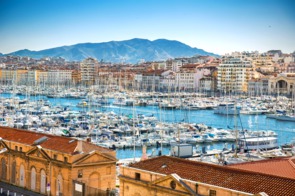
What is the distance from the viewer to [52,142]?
21375mm

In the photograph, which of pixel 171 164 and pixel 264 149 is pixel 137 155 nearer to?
pixel 264 149

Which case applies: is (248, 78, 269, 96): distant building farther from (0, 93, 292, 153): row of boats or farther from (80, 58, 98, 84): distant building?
(80, 58, 98, 84): distant building

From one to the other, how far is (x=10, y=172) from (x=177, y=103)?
201 feet

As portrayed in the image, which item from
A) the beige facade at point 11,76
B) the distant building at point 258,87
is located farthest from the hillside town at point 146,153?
the beige facade at point 11,76

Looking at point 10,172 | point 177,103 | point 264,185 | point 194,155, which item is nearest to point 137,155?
point 194,155

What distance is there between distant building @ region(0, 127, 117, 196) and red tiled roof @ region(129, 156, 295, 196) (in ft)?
10.5

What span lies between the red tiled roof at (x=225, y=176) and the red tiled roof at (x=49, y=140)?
151 inches

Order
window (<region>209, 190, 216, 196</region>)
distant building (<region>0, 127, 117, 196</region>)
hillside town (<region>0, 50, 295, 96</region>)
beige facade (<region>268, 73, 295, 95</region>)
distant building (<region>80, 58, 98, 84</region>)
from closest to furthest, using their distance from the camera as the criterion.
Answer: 1. window (<region>209, 190, 216, 196</region>)
2. distant building (<region>0, 127, 117, 196</region>)
3. beige facade (<region>268, 73, 295, 95</region>)
4. hillside town (<region>0, 50, 295, 96</region>)
5. distant building (<region>80, 58, 98, 84</region>)

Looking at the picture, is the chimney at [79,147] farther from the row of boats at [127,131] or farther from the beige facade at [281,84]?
the beige facade at [281,84]

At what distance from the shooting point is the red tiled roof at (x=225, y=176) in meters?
13.4

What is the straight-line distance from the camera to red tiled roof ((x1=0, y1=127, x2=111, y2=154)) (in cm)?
2014

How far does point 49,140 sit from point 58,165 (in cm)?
212

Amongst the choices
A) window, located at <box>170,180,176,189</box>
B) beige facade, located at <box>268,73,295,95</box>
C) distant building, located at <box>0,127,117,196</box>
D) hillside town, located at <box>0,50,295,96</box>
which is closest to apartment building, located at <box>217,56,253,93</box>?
hillside town, located at <box>0,50,295,96</box>

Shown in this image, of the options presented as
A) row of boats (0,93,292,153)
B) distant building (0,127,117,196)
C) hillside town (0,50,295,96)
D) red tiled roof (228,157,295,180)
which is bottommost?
row of boats (0,93,292,153)
